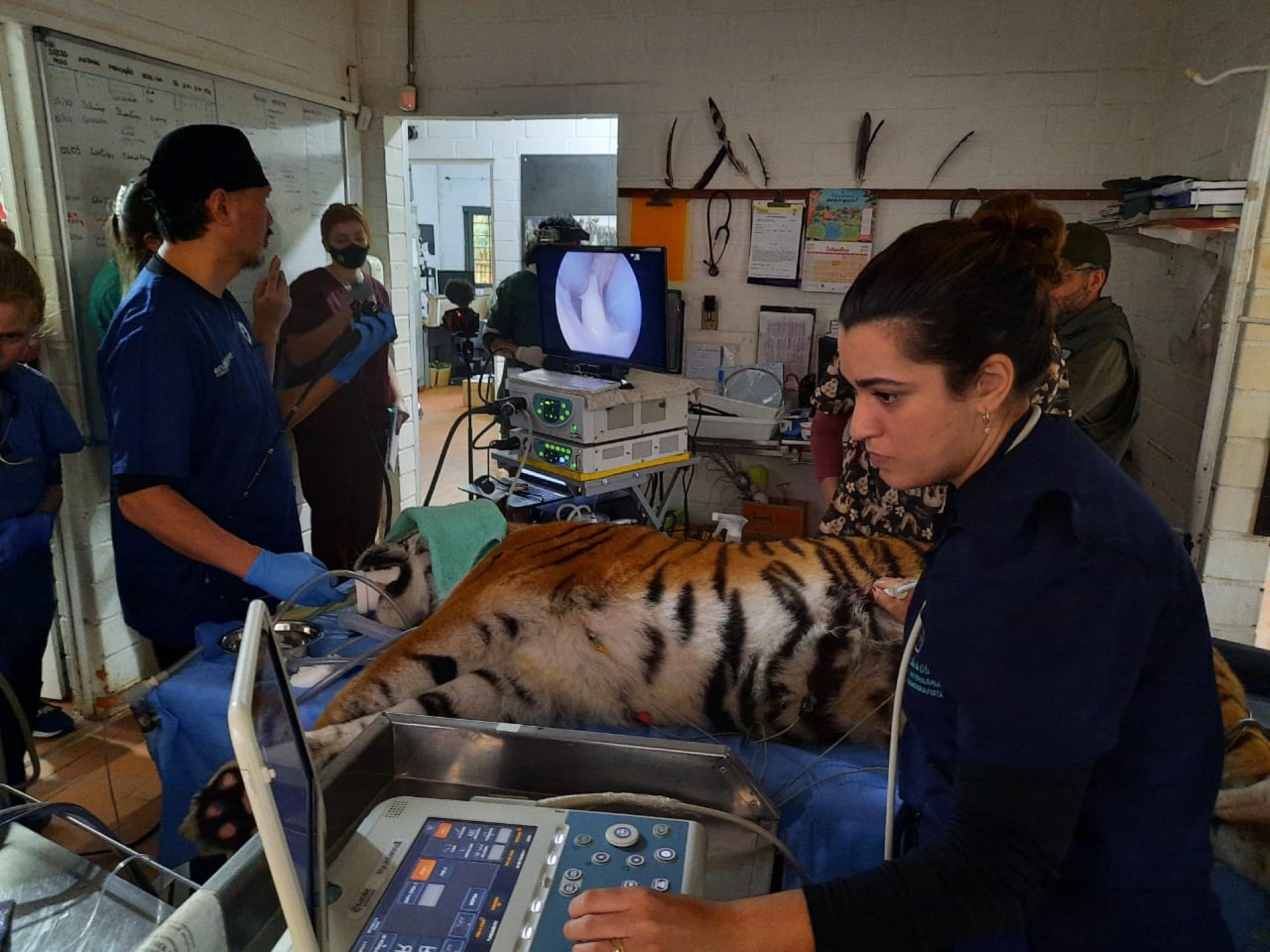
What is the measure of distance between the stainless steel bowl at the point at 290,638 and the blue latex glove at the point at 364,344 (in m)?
2.20

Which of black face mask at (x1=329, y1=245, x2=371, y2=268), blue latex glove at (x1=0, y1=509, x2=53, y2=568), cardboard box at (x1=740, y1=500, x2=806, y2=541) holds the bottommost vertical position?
cardboard box at (x1=740, y1=500, x2=806, y2=541)

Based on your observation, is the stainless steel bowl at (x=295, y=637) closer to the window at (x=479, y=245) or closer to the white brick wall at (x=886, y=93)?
the white brick wall at (x=886, y=93)

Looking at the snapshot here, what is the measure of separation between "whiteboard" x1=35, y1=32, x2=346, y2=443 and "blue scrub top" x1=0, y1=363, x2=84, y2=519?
29cm

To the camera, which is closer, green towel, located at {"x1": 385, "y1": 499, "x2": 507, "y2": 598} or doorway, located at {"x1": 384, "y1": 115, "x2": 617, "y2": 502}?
green towel, located at {"x1": 385, "y1": 499, "x2": 507, "y2": 598}

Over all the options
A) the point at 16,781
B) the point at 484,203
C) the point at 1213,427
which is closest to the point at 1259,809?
the point at 1213,427

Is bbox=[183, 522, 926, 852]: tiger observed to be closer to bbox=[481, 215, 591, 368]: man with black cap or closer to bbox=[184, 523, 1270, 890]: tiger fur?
bbox=[184, 523, 1270, 890]: tiger fur

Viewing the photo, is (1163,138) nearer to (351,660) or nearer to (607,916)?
(351,660)

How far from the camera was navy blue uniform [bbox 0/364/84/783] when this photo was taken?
2.42m

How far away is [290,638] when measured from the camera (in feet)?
5.71

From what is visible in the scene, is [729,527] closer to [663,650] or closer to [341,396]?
[663,650]

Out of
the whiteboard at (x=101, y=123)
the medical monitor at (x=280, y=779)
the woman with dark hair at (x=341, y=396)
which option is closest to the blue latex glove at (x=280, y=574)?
the medical monitor at (x=280, y=779)

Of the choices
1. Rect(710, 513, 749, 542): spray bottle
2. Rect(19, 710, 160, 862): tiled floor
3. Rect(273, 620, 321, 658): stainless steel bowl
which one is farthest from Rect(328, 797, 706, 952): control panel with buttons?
Rect(710, 513, 749, 542): spray bottle

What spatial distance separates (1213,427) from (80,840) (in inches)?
129

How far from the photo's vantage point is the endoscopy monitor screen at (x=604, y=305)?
3.06 meters
